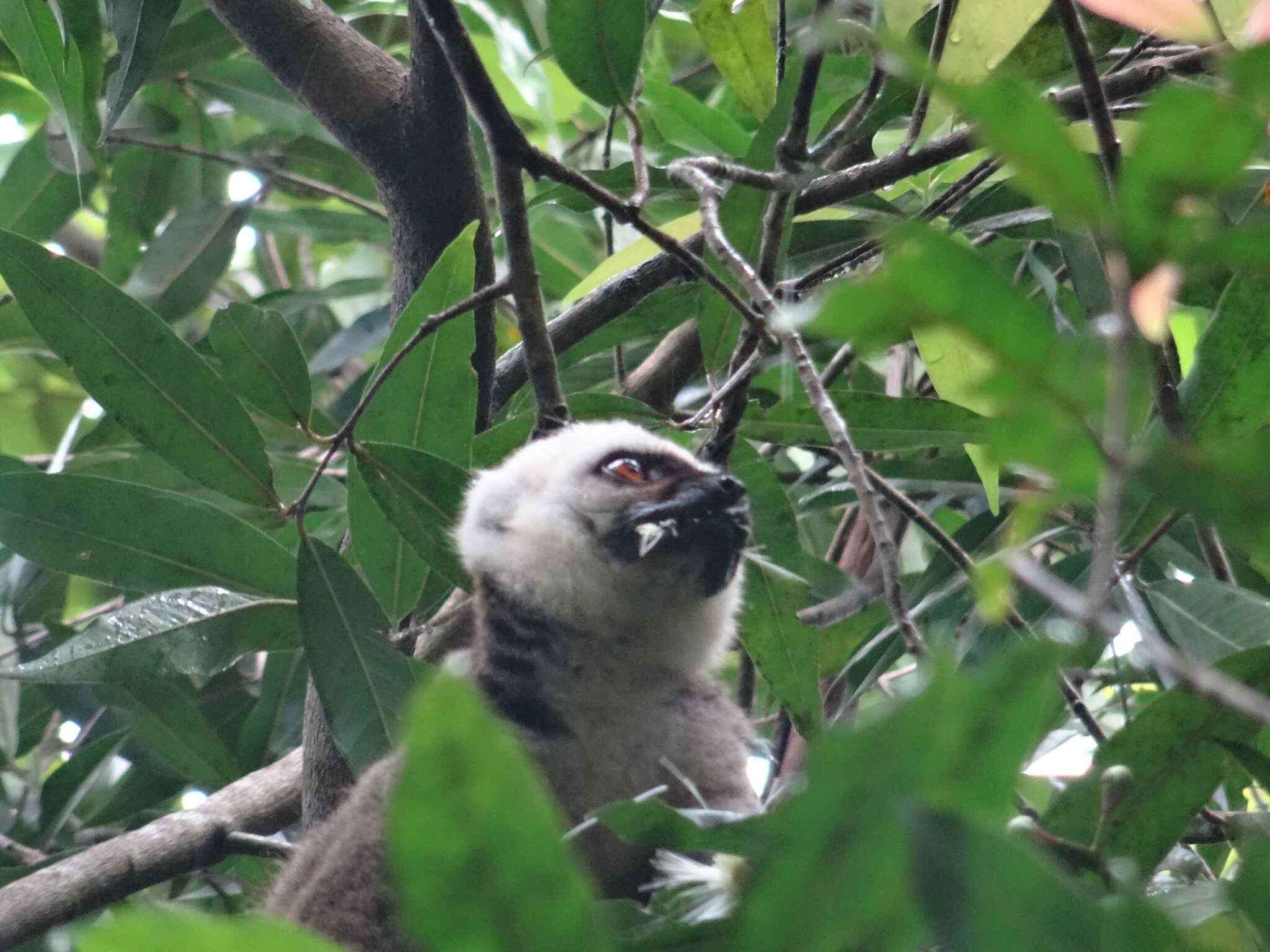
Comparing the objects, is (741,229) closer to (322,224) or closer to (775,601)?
(775,601)

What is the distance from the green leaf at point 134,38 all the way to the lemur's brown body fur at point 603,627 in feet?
3.58

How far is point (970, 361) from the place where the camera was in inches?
106

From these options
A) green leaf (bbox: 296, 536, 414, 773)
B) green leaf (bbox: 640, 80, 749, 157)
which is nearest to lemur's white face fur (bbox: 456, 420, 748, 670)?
green leaf (bbox: 296, 536, 414, 773)

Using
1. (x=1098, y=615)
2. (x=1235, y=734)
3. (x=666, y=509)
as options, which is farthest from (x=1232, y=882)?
(x=666, y=509)

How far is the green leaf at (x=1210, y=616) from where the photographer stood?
98.2 inches

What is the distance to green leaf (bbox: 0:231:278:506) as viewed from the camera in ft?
8.79

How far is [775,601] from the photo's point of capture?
2.89 metres

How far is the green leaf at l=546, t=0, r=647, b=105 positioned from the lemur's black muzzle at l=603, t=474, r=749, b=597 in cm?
78

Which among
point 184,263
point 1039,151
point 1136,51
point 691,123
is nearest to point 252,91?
point 184,263

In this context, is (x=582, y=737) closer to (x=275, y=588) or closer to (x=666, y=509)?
(x=666, y=509)

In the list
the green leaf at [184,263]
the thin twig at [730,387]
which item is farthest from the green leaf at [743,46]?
the green leaf at [184,263]

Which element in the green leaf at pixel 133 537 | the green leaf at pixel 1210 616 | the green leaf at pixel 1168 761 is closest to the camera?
the green leaf at pixel 1168 761

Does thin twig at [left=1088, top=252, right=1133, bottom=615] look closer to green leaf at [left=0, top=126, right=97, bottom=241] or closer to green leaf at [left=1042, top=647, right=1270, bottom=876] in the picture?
green leaf at [left=1042, top=647, right=1270, bottom=876]

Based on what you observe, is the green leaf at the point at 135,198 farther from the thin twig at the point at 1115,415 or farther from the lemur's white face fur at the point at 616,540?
the thin twig at the point at 1115,415
